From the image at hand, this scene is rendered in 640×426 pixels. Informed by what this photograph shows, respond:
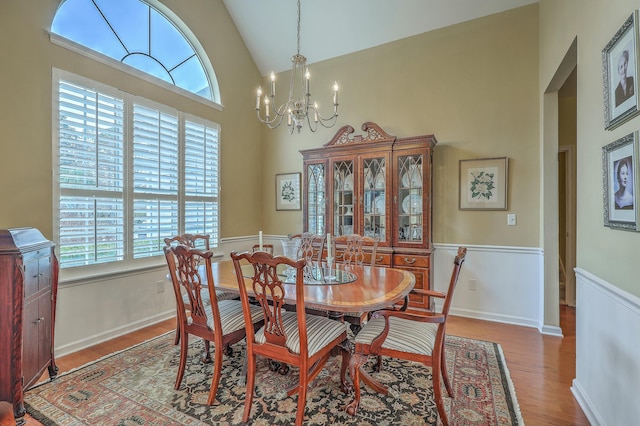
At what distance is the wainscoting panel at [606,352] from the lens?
1.38 m

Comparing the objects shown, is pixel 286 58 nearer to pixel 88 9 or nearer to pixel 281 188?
pixel 281 188

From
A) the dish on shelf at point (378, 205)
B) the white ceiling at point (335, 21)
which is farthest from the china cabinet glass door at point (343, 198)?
the white ceiling at point (335, 21)

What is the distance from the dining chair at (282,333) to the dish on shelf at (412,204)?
1.94 metres

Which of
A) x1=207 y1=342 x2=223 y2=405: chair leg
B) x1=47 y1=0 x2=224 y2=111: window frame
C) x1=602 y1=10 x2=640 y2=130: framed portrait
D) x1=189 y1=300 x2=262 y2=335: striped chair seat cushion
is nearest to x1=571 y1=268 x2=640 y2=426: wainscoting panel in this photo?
x1=602 y1=10 x2=640 y2=130: framed portrait

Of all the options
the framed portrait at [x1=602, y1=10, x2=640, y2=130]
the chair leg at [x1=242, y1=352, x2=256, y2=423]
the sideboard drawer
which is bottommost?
Result: the chair leg at [x1=242, y1=352, x2=256, y2=423]

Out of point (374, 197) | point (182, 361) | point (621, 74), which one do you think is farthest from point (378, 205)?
point (182, 361)

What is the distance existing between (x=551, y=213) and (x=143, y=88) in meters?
4.40

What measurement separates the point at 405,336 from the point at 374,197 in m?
2.07

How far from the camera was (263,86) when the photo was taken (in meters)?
4.82

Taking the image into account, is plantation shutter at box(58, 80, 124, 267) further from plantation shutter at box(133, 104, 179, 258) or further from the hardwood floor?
the hardwood floor

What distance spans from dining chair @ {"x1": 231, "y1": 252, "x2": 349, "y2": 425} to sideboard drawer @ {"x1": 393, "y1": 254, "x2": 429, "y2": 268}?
1.69m

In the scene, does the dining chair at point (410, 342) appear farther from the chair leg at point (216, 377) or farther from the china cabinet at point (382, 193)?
the china cabinet at point (382, 193)

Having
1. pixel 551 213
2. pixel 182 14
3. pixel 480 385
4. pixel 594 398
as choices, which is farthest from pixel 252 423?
pixel 182 14

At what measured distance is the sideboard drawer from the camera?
132 inches
